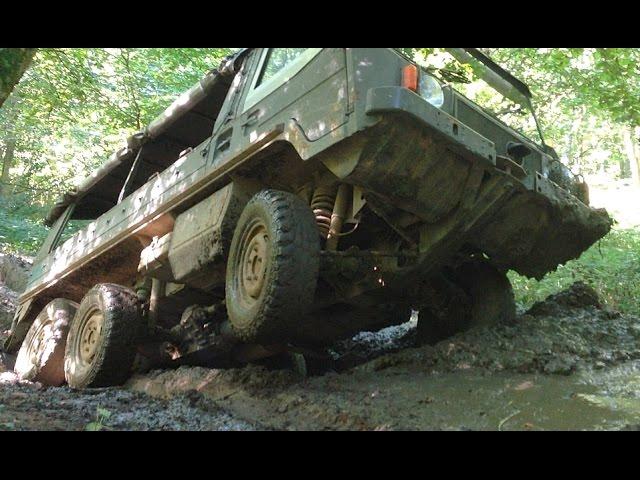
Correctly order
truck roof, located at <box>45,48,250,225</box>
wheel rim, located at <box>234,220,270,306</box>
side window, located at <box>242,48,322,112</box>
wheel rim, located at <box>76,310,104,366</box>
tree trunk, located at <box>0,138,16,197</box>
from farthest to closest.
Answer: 1. tree trunk, located at <box>0,138,16,197</box>
2. wheel rim, located at <box>76,310,104,366</box>
3. truck roof, located at <box>45,48,250,225</box>
4. side window, located at <box>242,48,322,112</box>
5. wheel rim, located at <box>234,220,270,306</box>

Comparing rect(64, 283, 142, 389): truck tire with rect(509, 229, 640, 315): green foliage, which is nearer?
rect(64, 283, 142, 389): truck tire

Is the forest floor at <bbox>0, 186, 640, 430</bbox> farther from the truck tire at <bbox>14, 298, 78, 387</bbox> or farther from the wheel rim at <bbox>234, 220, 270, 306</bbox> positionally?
the truck tire at <bbox>14, 298, 78, 387</bbox>

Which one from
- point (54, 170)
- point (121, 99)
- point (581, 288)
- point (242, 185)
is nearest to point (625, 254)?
point (581, 288)

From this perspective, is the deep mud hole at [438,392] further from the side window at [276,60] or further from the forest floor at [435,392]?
the side window at [276,60]

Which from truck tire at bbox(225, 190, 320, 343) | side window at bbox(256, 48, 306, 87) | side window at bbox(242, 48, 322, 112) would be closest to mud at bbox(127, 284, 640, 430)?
truck tire at bbox(225, 190, 320, 343)

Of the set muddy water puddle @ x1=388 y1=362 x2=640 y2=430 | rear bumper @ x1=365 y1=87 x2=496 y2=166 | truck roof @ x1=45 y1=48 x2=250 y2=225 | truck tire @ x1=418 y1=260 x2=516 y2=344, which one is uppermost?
truck roof @ x1=45 y1=48 x2=250 y2=225

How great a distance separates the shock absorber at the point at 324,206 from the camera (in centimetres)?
431

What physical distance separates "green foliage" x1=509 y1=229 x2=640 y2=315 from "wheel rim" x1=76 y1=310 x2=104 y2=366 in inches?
187

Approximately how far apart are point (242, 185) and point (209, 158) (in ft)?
1.71

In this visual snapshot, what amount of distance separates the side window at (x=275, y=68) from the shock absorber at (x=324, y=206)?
0.81 metres

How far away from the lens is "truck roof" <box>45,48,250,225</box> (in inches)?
224

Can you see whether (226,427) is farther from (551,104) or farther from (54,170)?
(54,170)

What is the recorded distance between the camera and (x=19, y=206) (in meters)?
15.5

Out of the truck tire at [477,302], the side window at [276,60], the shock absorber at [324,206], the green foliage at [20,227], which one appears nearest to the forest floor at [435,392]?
the truck tire at [477,302]
